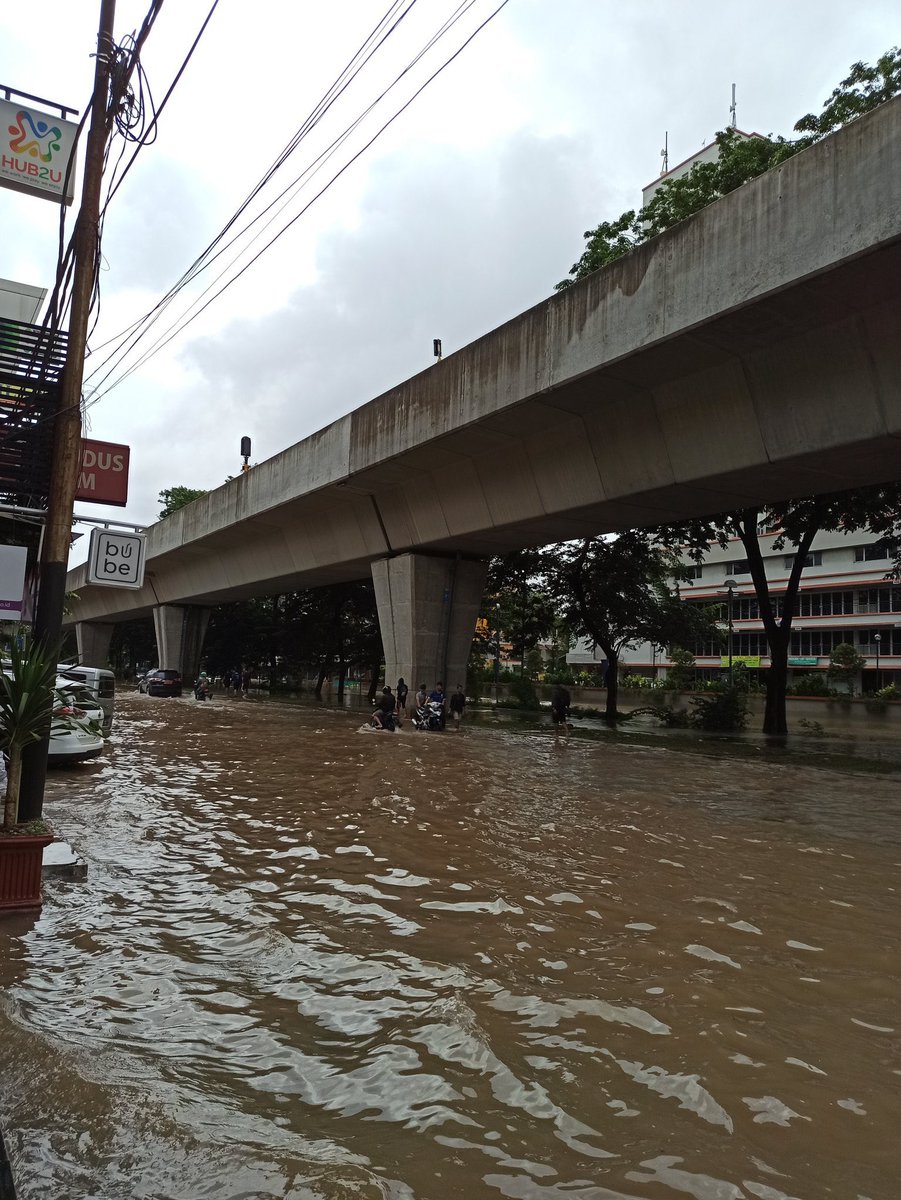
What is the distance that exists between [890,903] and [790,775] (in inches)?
373

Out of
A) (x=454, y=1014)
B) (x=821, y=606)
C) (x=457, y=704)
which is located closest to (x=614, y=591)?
(x=457, y=704)

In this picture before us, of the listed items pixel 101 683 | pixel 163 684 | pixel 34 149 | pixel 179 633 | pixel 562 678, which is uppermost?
pixel 34 149

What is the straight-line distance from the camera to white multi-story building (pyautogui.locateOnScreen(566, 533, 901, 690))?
54344 mm

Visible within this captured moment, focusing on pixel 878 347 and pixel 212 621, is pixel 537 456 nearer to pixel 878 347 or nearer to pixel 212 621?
pixel 878 347

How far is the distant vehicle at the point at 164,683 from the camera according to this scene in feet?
128

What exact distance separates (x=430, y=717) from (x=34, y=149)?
1466cm

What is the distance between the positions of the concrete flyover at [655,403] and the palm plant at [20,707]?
8.87 metres

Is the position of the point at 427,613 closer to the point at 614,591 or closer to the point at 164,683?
the point at 614,591

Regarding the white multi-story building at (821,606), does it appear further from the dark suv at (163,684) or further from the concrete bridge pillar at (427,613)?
the concrete bridge pillar at (427,613)

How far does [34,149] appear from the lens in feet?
35.7

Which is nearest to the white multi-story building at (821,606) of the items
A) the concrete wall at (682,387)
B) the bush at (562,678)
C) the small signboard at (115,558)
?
the bush at (562,678)

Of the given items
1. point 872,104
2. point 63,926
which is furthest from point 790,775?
point 872,104

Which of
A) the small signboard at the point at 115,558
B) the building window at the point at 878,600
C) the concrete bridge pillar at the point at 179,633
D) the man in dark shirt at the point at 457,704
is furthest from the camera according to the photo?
the building window at the point at 878,600

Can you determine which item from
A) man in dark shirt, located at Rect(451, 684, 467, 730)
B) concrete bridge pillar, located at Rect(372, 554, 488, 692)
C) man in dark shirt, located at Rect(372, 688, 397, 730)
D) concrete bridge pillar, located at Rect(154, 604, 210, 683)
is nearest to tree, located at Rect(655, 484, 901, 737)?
concrete bridge pillar, located at Rect(372, 554, 488, 692)
